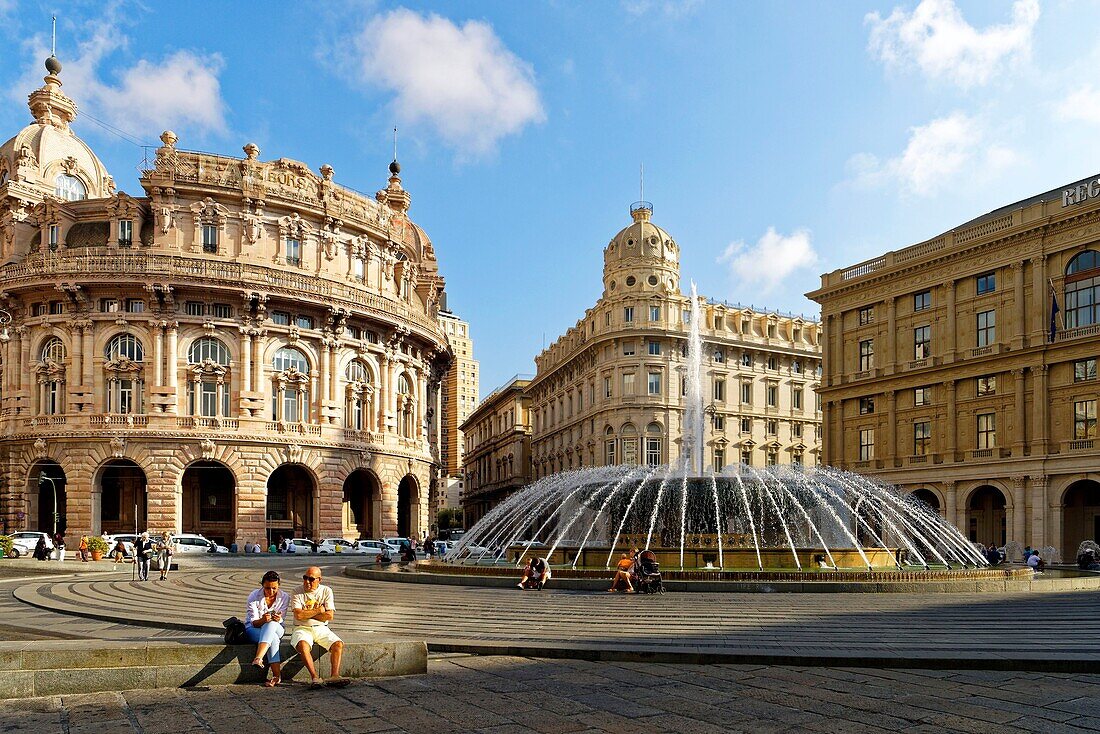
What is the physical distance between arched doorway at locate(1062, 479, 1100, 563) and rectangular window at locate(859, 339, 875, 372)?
1322 cm

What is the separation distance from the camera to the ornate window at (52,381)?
52.2 m

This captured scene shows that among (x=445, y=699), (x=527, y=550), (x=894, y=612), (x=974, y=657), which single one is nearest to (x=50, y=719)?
(x=445, y=699)

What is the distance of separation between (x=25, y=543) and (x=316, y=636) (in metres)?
41.3

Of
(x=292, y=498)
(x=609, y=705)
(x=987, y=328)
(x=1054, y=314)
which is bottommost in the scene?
(x=292, y=498)

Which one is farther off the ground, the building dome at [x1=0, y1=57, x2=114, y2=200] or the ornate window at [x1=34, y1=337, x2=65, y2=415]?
the building dome at [x1=0, y1=57, x2=114, y2=200]

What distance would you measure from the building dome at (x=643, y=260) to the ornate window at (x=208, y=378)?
32698 mm

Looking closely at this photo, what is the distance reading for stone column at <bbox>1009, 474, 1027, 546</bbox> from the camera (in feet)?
144

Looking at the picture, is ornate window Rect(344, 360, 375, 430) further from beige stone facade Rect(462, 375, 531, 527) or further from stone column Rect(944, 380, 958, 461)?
beige stone facade Rect(462, 375, 531, 527)

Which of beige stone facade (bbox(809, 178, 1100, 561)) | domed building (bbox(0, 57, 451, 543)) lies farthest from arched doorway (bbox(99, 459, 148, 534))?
beige stone facade (bbox(809, 178, 1100, 561))

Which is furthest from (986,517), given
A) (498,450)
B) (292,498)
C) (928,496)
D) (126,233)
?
(498,450)

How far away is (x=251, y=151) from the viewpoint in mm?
56344

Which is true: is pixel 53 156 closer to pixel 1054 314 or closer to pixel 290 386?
pixel 290 386

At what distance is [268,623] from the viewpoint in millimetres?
10211

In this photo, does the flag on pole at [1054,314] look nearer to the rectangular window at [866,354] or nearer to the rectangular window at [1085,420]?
the rectangular window at [1085,420]
